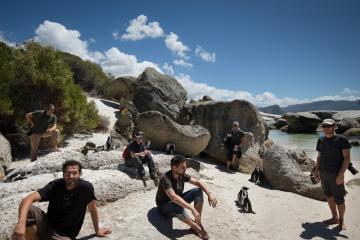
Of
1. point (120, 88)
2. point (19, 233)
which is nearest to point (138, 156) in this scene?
point (19, 233)

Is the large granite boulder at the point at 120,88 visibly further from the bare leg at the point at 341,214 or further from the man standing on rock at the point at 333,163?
the bare leg at the point at 341,214

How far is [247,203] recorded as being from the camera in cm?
812

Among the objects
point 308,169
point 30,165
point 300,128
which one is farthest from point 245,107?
point 300,128

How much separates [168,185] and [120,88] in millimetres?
24886

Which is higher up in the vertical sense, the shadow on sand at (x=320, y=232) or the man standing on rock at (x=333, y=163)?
the man standing on rock at (x=333, y=163)

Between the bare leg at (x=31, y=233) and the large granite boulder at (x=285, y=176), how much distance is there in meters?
8.18

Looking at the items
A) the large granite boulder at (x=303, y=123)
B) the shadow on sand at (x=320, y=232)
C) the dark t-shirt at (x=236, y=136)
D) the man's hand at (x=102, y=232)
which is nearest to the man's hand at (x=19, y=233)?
the man's hand at (x=102, y=232)

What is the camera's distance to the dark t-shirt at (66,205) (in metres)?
5.00

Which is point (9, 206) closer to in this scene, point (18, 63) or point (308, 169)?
point (18, 63)

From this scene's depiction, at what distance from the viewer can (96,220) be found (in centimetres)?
558

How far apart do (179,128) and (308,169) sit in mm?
6363

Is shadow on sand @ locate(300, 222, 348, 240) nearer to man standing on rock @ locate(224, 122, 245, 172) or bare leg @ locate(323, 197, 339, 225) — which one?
bare leg @ locate(323, 197, 339, 225)

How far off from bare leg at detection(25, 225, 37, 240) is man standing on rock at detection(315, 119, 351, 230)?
19.5 feet

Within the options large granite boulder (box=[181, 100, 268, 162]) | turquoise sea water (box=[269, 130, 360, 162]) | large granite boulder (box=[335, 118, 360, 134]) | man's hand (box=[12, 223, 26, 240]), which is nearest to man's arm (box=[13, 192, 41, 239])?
man's hand (box=[12, 223, 26, 240])
